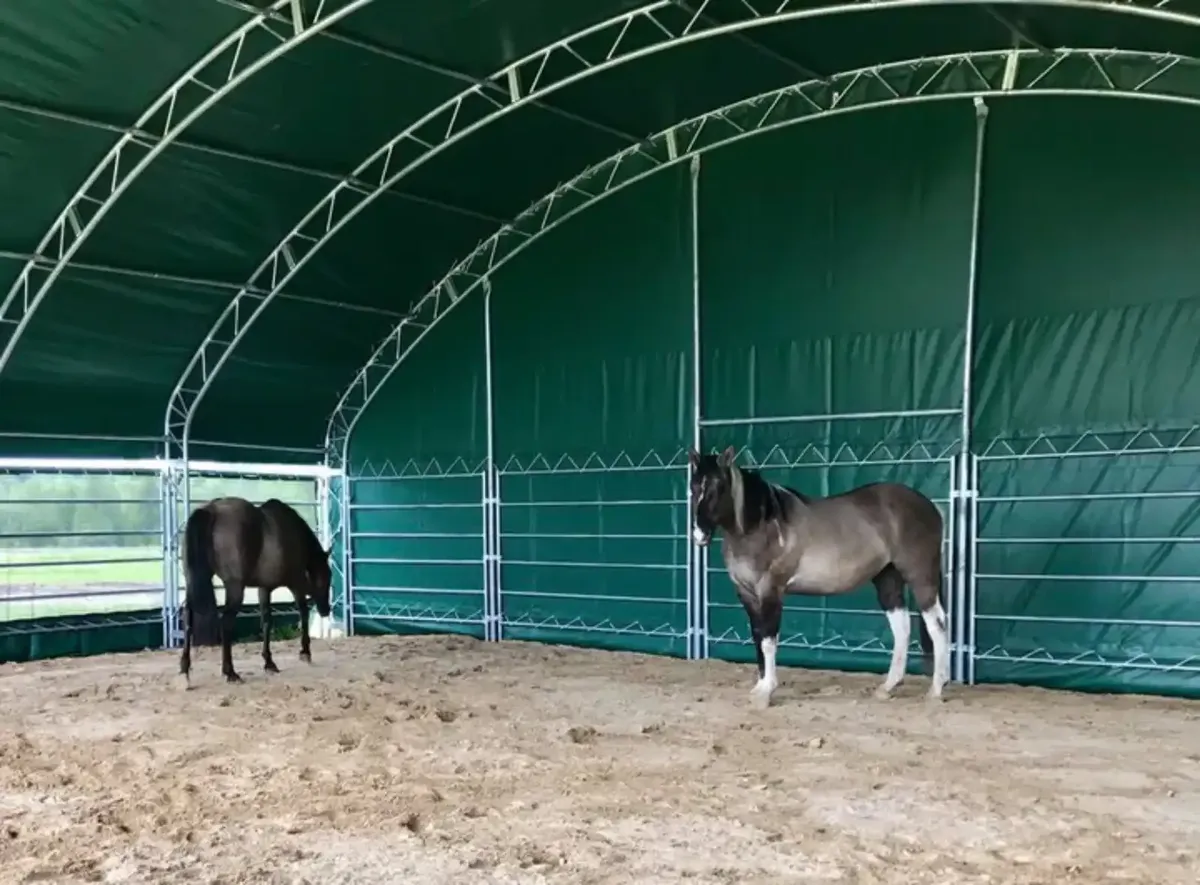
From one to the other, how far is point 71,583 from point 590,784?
7.53m

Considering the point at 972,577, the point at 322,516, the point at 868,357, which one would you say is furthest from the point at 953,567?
the point at 322,516

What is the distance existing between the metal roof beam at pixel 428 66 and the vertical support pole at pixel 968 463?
3.07 metres

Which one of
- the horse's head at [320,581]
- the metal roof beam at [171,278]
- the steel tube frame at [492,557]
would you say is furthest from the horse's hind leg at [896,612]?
the metal roof beam at [171,278]

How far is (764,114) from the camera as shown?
9125mm

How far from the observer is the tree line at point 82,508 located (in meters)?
10.2

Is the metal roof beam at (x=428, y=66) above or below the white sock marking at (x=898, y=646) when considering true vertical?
above

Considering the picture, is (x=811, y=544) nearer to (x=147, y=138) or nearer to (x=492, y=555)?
(x=492, y=555)

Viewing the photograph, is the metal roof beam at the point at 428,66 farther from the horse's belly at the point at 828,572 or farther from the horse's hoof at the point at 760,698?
the horse's hoof at the point at 760,698

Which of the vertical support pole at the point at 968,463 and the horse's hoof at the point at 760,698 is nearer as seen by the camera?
the horse's hoof at the point at 760,698

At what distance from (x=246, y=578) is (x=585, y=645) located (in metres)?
3.21

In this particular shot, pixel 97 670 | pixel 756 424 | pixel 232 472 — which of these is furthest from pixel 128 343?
pixel 756 424

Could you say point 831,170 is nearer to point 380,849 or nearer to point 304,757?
point 304,757

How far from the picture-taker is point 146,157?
805 centimetres

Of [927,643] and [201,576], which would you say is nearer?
[927,643]
